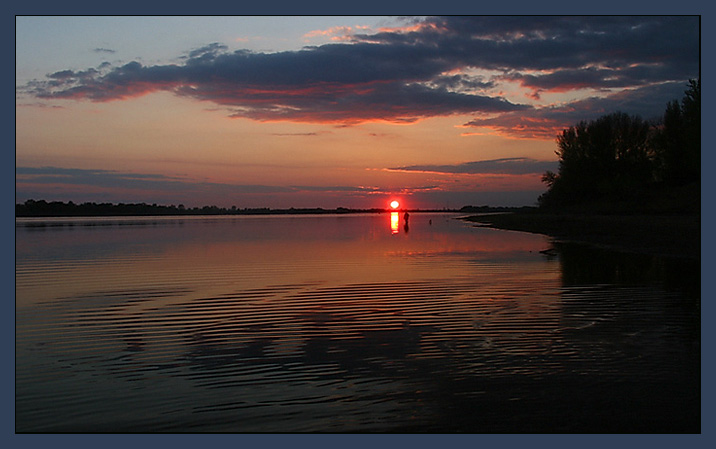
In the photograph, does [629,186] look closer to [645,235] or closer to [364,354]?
[645,235]

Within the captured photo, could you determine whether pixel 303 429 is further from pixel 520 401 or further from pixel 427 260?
pixel 427 260

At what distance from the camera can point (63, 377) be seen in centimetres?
913

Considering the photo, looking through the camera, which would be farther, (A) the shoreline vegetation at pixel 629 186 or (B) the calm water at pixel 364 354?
(A) the shoreline vegetation at pixel 629 186

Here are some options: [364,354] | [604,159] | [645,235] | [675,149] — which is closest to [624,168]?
[604,159]

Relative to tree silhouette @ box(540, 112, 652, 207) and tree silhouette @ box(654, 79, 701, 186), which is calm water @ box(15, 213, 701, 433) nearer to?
tree silhouette @ box(654, 79, 701, 186)

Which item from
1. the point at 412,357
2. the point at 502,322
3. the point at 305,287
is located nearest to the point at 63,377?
the point at 412,357

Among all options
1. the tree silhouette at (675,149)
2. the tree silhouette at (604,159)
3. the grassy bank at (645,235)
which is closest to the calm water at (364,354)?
the grassy bank at (645,235)

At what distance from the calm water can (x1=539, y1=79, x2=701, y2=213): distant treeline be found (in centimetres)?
3830

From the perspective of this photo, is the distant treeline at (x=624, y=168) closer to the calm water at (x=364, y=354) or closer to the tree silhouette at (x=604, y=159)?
the tree silhouette at (x=604, y=159)

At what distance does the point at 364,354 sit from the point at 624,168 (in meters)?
Answer: 66.9

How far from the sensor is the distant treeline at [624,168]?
172 feet

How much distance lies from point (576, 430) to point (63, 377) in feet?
24.9

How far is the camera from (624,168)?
225 ft

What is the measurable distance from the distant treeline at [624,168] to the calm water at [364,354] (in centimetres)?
3830
